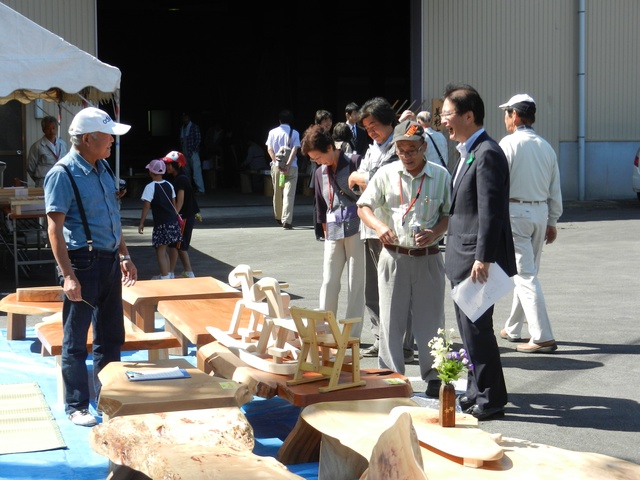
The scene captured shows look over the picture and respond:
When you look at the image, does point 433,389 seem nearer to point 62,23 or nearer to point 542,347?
point 542,347

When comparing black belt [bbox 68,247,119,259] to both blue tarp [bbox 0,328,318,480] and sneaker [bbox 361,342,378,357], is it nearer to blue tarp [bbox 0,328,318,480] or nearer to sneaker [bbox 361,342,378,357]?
blue tarp [bbox 0,328,318,480]

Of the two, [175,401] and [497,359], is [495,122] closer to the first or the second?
[497,359]

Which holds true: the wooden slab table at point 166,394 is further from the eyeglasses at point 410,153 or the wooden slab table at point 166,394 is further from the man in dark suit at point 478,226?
the eyeglasses at point 410,153

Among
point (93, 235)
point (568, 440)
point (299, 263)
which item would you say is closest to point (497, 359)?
point (568, 440)

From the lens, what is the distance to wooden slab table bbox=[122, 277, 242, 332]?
743cm

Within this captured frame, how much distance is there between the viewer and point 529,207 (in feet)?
24.8

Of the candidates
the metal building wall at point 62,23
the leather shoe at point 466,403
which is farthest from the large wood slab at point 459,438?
the metal building wall at point 62,23

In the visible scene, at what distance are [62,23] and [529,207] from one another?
11219 millimetres

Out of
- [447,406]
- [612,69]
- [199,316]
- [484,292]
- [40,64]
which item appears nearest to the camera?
[447,406]

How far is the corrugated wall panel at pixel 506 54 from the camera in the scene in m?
19.8

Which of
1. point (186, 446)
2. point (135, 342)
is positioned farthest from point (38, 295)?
point (186, 446)

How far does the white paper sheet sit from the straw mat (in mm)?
2438

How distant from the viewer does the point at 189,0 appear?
26.2 m

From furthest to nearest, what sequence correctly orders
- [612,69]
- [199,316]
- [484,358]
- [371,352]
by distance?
[612,69]
[371,352]
[199,316]
[484,358]
